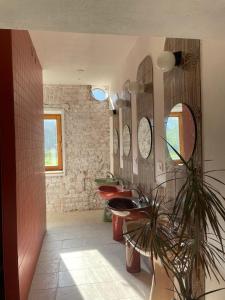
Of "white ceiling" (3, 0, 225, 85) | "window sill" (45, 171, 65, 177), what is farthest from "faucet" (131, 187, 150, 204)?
"window sill" (45, 171, 65, 177)

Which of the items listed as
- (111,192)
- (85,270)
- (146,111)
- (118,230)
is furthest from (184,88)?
(118,230)

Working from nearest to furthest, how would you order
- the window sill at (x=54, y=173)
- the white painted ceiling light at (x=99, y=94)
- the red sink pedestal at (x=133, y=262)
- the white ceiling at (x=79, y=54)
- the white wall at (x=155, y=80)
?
the white wall at (x=155, y=80)
the red sink pedestal at (x=133, y=262)
the white ceiling at (x=79, y=54)
the window sill at (x=54, y=173)
the white painted ceiling light at (x=99, y=94)

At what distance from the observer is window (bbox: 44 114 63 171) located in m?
5.17

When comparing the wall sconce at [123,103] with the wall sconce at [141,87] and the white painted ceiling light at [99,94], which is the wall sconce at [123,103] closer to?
the wall sconce at [141,87]

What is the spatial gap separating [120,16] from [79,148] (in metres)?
4.34

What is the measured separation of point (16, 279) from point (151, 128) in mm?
1945

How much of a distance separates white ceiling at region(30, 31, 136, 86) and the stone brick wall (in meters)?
0.46

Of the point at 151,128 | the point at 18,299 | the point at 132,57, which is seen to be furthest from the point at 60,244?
the point at 132,57

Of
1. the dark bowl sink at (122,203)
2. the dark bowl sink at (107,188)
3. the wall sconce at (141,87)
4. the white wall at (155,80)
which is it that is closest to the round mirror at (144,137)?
the white wall at (155,80)

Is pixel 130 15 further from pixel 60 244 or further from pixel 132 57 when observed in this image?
pixel 60 244

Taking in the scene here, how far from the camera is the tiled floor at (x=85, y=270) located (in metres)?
2.32

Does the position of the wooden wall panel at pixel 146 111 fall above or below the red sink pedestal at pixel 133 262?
above

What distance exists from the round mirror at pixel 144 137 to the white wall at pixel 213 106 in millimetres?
1094

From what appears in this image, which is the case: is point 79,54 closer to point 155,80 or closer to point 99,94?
point 155,80
